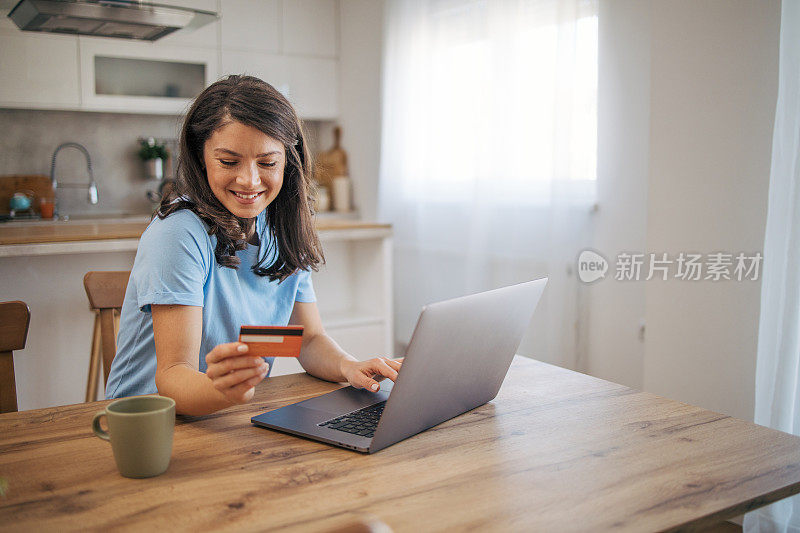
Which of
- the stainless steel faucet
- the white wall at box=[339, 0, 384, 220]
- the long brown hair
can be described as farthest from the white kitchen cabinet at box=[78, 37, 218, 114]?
the long brown hair

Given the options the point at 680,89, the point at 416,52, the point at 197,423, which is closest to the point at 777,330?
the point at 680,89

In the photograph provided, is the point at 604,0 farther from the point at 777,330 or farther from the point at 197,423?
the point at 197,423

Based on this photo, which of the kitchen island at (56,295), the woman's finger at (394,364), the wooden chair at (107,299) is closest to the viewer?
the woman's finger at (394,364)

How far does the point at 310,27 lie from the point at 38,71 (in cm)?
168

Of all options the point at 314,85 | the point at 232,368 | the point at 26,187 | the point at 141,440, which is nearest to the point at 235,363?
the point at 232,368

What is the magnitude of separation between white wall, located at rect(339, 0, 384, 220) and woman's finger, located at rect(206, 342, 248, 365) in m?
3.72

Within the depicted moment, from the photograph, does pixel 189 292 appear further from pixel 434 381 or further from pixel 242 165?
pixel 434 381

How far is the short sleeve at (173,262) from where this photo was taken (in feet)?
3.93

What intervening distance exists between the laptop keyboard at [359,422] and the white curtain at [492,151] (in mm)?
2056

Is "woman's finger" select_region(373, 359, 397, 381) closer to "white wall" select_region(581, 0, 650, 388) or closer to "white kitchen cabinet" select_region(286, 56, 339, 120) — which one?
"white wall" select_region(581, 0, 650, 388)

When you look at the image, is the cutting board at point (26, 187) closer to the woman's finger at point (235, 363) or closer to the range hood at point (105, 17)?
the range hood at point (105, 17)

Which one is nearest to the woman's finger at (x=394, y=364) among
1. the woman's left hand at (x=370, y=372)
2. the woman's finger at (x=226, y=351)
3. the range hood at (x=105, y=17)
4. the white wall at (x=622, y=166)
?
the woman's left hand at (x=370, y=372)

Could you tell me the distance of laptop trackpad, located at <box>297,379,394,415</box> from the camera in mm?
1180

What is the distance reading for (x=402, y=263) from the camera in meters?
4.24
